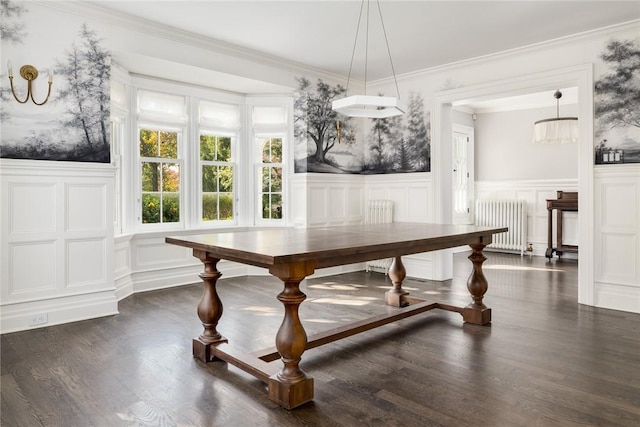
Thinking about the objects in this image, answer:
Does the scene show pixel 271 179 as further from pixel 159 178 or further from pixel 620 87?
pixel 620 87

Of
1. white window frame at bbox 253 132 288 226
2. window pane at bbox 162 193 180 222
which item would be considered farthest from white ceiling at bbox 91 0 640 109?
window pane at bbox 162 193 180 222

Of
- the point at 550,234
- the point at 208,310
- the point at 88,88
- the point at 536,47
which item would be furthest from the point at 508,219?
the point at 88,88

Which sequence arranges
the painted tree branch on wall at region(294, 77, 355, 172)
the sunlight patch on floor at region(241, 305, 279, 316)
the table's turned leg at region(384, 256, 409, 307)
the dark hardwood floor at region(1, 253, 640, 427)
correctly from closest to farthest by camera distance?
the dark hardwood floor at region(1, 253, 640, 427) < the sunlight patch on floor at region(241, 305, 279, 316) < the table's turned leg at region(384, 256, 409, 307) < the painted tree branch on wall at region(294, 77, 355, 172)

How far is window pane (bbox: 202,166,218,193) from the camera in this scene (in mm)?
5805

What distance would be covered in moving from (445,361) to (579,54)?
369 centimetres

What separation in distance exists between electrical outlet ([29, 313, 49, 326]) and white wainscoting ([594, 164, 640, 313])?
5.29 metres

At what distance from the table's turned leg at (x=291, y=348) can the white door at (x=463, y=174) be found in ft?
22.3

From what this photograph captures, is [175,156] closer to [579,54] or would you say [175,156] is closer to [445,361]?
[445,361]

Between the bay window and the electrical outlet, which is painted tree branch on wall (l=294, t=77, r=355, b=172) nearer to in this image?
the bay window

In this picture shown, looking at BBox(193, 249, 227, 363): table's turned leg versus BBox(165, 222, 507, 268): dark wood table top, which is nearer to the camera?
BBox(165, 222, 507, 268): dark wood table top

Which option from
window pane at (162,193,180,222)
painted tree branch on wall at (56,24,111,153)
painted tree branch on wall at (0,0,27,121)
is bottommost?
window pane at (162,193,180,222)

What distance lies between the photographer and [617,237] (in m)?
4.35

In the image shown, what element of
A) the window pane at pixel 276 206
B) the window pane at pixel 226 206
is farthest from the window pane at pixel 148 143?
the window pane at pixel 276 206

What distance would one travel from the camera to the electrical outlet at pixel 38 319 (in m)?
3.63
